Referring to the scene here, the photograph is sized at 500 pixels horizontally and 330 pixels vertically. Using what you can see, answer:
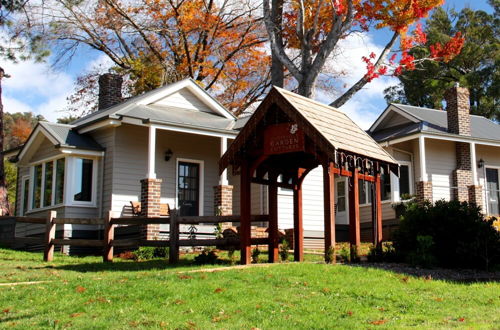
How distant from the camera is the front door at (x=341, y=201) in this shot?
26.0 metres

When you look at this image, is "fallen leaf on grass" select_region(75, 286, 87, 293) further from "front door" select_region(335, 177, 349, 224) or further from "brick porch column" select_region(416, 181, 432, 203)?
"front door" select_region(335, 177, 349, 224)

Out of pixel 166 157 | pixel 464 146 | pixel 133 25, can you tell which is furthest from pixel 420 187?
pixel 133 25

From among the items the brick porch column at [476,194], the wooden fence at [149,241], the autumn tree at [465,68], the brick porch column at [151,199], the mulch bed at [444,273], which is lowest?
the mulch bed at [444,273]

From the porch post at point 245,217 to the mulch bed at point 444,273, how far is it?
227 centimetres

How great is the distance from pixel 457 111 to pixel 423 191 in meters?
4.13

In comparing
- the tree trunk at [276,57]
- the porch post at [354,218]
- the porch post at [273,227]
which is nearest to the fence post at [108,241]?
the porch post at [273,227]

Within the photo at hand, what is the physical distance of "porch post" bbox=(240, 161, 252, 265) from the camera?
1299 cm

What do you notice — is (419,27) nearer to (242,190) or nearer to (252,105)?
(242,190)

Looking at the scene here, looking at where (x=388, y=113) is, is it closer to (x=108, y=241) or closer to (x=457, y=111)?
(x=457, y=111)

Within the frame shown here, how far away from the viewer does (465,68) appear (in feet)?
142

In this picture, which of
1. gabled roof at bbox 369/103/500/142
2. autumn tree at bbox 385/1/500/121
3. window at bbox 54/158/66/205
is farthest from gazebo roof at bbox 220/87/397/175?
autumn tree at bbox 385/1/500/121

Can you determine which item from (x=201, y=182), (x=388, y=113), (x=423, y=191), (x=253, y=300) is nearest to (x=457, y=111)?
(x=388, y=113)

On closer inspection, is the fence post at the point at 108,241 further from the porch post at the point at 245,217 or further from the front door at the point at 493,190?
the front door at the point at 493,190

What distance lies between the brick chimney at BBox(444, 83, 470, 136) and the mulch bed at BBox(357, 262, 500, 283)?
43.1 feet
